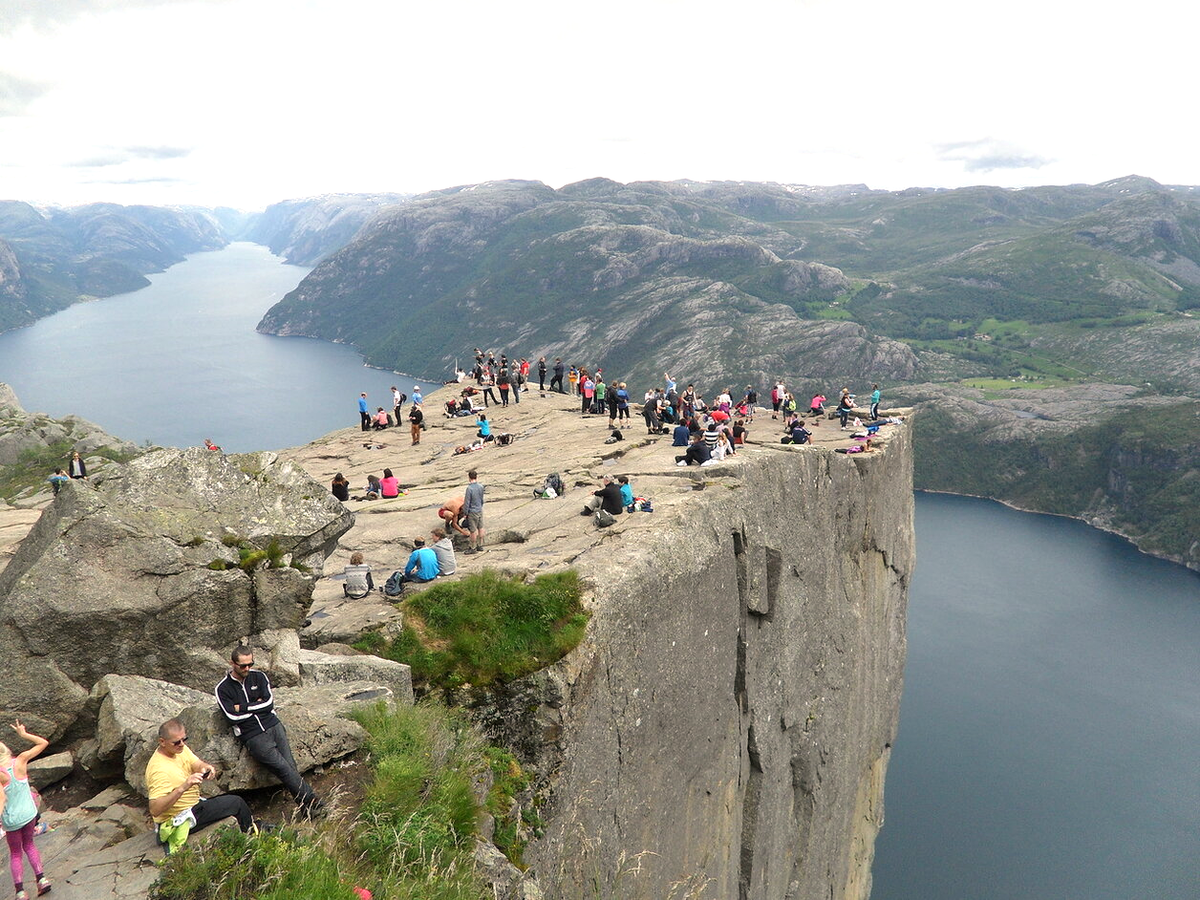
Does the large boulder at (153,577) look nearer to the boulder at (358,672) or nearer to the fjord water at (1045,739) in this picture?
the boulder at (358,672)

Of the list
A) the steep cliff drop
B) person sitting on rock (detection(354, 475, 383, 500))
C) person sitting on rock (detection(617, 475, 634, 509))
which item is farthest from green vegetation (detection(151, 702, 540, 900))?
person sitting on rock (detection(354, 475, 383, 500))

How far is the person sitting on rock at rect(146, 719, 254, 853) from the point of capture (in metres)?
8.47

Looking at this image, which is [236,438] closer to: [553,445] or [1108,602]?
[553,445]

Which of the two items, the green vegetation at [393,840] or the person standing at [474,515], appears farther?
the person standing at [474,515]

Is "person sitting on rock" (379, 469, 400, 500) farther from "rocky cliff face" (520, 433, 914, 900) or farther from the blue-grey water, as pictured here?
the blue-grey water

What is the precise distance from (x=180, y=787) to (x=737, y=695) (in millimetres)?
15815

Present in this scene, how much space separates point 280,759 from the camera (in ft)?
30.8

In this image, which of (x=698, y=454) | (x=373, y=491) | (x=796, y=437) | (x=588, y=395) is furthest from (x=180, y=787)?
(x=588, y=395)

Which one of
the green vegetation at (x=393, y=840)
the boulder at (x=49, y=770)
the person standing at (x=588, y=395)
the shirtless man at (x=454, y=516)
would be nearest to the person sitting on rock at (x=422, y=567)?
the shirtless man at (x=454, y=516)

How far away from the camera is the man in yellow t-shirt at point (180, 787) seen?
848 cm

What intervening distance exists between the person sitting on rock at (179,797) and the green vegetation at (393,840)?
493 mm

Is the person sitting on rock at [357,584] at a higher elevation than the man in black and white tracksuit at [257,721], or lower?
lower

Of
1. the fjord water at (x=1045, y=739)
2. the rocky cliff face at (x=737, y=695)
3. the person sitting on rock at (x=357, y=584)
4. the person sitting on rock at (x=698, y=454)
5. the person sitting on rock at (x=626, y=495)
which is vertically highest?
the person sitting on rock at (x=698, y=454)

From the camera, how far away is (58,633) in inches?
440
